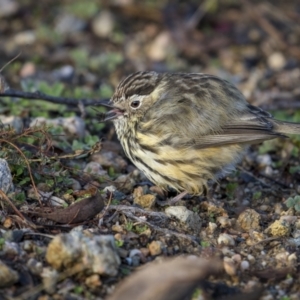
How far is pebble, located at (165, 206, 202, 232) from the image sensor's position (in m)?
6.37

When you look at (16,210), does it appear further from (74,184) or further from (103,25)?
(103,25)

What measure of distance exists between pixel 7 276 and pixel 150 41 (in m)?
7.43

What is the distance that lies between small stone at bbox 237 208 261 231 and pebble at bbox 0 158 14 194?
2154 millimetres

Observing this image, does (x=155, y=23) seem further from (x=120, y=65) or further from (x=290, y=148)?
(x=290, y=148)

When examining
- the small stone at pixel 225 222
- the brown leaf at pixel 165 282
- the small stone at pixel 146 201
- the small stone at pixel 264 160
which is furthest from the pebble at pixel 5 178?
the small stone at pixel 264 160

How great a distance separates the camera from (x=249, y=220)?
21.5 feet

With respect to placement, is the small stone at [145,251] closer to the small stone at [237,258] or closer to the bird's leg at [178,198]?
the small stone at [237,258]

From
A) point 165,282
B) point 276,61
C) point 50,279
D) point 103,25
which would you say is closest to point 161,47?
point 103,25

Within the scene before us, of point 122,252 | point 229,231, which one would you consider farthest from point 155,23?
point 122,252

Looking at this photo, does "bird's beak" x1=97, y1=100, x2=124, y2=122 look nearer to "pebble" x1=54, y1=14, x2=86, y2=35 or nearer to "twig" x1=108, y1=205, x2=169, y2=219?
"twig" x1=108, y1=205, x2=169, y2=219

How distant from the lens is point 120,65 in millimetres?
11062

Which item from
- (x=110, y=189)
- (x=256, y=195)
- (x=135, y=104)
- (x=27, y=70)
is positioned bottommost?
(x=256, y=195)

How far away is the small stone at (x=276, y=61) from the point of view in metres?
11.1

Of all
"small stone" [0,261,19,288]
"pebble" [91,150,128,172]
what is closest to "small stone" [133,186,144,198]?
"pebble" [91,150,128,172]
